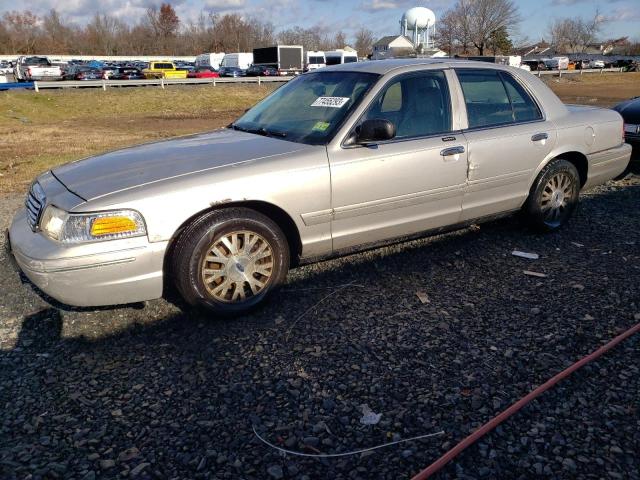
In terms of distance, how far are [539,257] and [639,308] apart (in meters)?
1.09

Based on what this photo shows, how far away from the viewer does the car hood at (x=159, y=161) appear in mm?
3354

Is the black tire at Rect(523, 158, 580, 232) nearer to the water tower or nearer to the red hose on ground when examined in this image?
the red hose on ground

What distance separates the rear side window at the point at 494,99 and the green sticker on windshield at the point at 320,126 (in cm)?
129

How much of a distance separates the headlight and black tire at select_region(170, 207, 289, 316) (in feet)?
1.00

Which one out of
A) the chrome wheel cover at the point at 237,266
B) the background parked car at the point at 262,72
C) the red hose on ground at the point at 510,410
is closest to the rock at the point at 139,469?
the red hose on ground at the point at 510,410

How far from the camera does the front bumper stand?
309 cm

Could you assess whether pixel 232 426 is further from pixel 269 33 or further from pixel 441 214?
pixel 269 33

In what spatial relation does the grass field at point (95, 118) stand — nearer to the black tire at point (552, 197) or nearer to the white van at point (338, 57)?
the black tire at point (552, 197)

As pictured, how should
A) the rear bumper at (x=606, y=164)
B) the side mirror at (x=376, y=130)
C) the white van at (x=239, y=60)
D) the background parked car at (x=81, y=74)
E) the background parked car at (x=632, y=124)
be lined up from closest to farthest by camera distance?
1. the side mirror at (x=376, y=130)
2. the rear bumper at (x=606, y=164)
3. the background parked car at (x=632, y=124)
4. the background parked car at (x=81, y=74)
5. the white van at (x=239, y=60)

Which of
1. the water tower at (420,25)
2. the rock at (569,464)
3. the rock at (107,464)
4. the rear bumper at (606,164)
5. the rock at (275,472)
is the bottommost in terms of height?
the rock at (569,464)

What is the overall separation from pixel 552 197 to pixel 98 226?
402 cm

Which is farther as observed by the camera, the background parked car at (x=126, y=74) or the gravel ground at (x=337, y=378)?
the background parked car at (x=126, y=74)

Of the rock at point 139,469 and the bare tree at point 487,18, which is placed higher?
the bare tree at point 487,18

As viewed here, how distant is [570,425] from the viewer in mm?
2506
